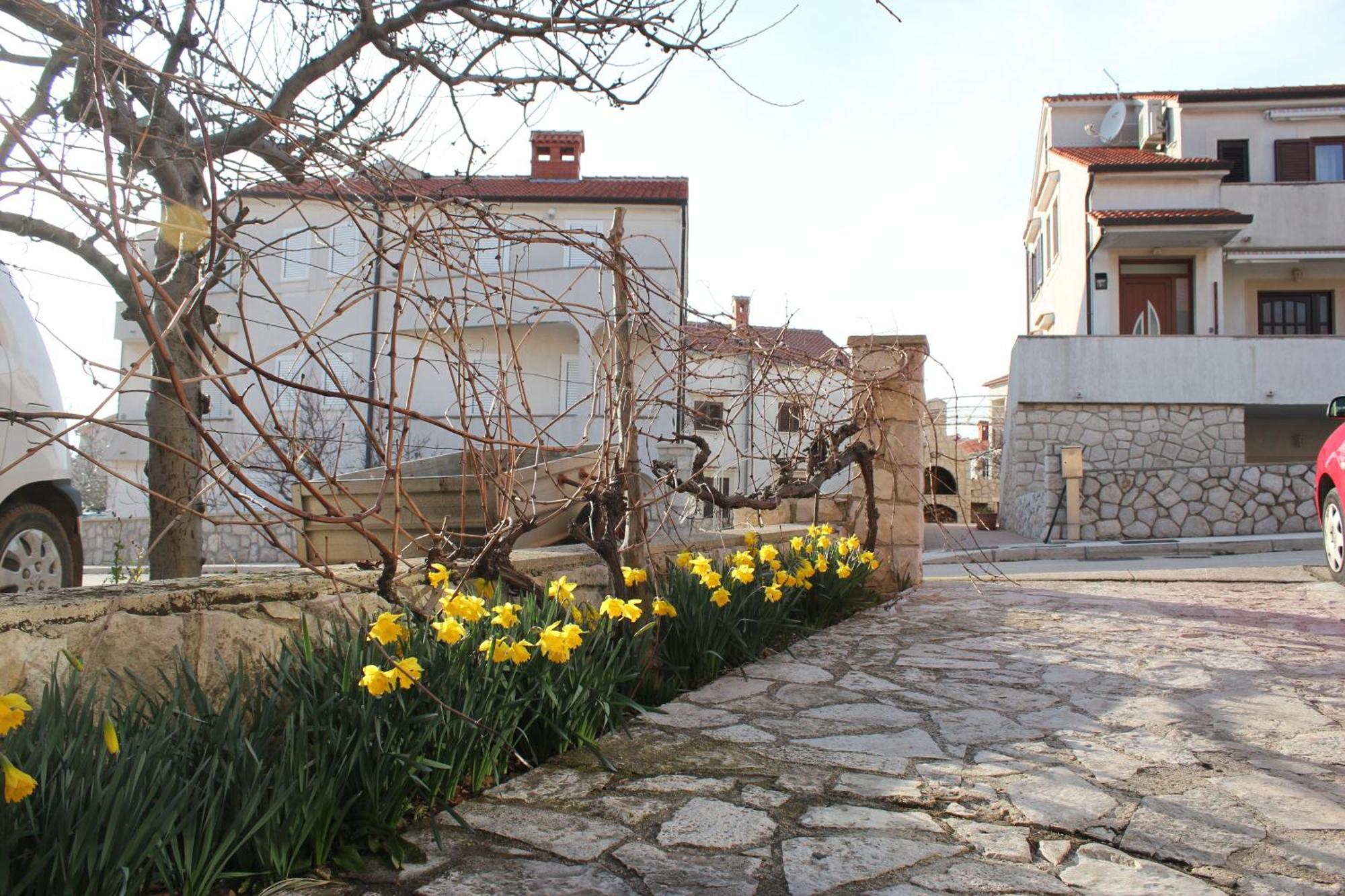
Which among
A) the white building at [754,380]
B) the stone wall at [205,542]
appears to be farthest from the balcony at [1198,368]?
the stone wall at [205,542]

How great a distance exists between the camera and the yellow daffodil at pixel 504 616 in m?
2.99

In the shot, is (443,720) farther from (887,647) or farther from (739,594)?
(887,647)

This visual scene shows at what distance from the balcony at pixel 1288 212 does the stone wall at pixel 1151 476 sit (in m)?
5.16

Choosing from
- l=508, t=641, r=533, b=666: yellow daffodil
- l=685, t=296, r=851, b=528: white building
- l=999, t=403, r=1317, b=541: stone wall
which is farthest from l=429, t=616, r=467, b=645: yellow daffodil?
l=999, t=403, r=1317, b=541: stone wall

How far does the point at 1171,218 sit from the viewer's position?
20172 mm

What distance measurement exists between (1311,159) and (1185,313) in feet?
14.8

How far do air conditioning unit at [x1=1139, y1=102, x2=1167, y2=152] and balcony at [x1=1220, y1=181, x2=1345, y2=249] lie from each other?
2.28m

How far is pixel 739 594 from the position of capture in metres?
4.84

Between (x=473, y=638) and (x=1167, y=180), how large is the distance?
22.2 m

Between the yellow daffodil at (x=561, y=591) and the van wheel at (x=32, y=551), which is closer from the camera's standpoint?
the yellow daffodil at (x=561, y=591)

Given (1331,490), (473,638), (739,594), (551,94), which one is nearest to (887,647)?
(739,594)

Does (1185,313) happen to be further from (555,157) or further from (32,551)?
(32,551)

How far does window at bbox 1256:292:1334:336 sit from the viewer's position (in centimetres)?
2277

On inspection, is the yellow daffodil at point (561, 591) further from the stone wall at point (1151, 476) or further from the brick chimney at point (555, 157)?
the brick chimney at point (555, 157)
